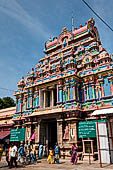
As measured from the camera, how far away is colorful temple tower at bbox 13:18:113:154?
19391 millimetres

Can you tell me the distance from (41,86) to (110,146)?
12.6m

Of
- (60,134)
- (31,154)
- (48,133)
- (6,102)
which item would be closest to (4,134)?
(48,133)

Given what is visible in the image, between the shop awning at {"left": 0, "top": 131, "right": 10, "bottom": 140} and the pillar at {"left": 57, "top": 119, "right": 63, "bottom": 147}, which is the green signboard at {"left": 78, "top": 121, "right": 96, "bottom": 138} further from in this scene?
the shop awning at {"left": 0, "top": 131, "right": 10, "bottom": 140}

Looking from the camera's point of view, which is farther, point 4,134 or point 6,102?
point 6,102

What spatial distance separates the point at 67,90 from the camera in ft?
69.2

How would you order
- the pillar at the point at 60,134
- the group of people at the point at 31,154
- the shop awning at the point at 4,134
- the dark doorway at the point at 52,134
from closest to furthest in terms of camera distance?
the group of people at the point at 31,154, the pillar at the point at 60,134, the dark doorway at the point at 52,134, the shop awning at the point at 4,134

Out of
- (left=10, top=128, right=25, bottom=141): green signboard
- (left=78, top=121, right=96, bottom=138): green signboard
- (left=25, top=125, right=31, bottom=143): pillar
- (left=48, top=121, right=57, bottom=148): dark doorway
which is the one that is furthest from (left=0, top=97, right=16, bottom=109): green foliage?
(left=78, top=121, right=96, bottom=138): green signboard

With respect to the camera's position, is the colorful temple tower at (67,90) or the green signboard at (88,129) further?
the colorful temple tower at (67,90)

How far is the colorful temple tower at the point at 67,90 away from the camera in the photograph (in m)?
19.4

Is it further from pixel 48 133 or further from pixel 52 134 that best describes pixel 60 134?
pixel 52 134

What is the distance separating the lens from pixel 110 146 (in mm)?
13875

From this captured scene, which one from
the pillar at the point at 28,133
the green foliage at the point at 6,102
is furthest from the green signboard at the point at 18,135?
the green foliage at the point at 6,102

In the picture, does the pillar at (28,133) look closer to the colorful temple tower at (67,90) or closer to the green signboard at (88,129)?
the colorful temple tower at (67,90)

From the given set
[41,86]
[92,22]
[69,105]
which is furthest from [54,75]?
[92,22]
